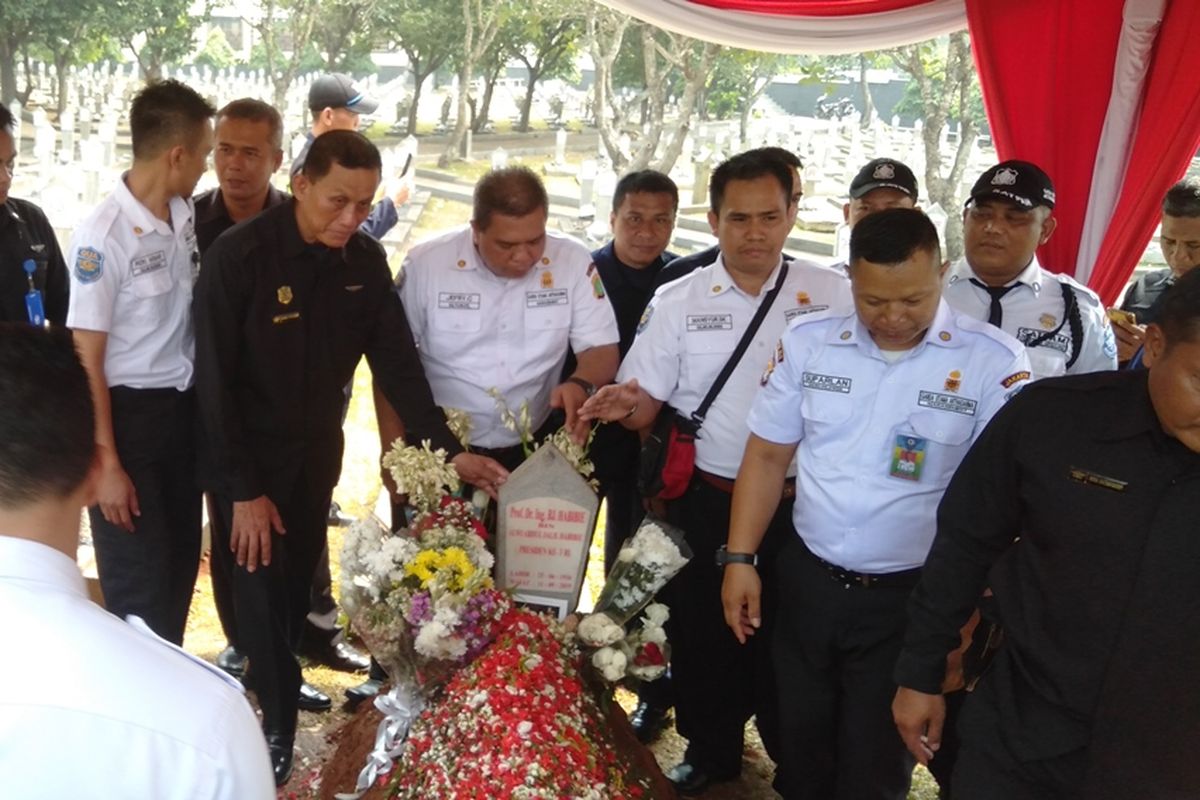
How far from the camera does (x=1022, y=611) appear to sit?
1.94 meters

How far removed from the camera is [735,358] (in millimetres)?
3000

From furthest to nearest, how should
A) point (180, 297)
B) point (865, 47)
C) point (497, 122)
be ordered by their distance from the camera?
1. point (497, 122)
2. point (865, 47)
3. point (180, 297)

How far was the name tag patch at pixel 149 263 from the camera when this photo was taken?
9.55 ft

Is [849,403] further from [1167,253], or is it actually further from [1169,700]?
[1167,253]

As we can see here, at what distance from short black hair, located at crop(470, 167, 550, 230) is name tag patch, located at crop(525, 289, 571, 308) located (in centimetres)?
27

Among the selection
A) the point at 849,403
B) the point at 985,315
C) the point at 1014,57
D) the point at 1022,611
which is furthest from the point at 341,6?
the point at 1022,611

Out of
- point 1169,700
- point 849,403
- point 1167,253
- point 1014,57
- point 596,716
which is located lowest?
point 596,716

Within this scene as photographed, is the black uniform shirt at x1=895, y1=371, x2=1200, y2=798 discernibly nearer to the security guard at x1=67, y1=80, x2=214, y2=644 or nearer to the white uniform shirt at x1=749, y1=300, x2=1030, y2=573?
the white uniform shirt at x1=749, y1=300, x2=1030, y2=573

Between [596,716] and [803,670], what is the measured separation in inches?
21.2

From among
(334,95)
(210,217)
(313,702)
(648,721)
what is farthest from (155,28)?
(648,721)

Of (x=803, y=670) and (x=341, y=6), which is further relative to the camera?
(x=341, y=6)

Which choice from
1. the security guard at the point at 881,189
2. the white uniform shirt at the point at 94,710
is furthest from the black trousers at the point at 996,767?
the security guard at the point at 881,189

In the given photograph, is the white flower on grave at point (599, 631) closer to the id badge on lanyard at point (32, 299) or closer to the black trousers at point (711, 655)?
the black trousers at point (711, 655)

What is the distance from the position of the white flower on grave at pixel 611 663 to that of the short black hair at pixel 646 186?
1782 millimetres
